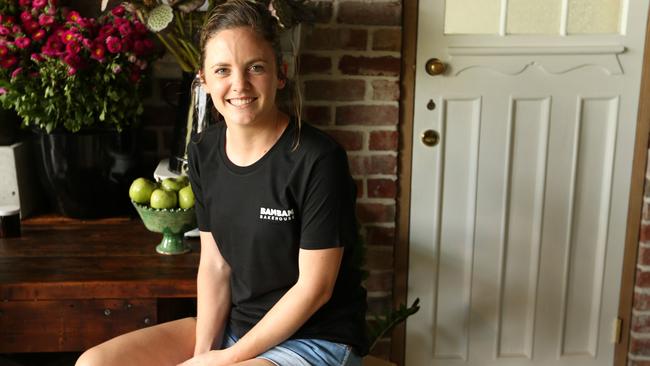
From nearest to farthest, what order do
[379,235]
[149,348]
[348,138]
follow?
[149,348] → [348,138] → [379,235]

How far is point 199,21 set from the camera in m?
2.12

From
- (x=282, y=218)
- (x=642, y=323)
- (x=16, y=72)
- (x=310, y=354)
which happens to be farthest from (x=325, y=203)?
(x=642, y=323)

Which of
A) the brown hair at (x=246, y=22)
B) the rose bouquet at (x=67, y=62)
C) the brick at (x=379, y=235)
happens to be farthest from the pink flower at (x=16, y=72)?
the brick at (x=379, y=235)

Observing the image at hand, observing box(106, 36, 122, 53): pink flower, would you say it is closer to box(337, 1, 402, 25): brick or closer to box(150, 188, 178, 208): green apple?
box(150, 188, 178, 208): green apple

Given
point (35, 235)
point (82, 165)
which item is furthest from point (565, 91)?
point (35, 235)

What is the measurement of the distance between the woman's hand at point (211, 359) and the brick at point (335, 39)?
98 centimetres

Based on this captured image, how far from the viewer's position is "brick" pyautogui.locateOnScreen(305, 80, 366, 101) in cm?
231

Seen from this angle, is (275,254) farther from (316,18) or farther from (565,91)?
(565,91)

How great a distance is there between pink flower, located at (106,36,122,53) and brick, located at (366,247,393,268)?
3.17ft

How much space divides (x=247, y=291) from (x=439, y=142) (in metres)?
0.95

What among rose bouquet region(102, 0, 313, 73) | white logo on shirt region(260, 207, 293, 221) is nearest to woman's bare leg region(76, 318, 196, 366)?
A: white logo on shirt region(260, 207, 293, 221)

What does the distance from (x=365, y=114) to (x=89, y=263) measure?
2.94ft

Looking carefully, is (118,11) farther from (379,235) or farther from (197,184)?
(379,235)

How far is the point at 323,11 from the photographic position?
2.26 m
